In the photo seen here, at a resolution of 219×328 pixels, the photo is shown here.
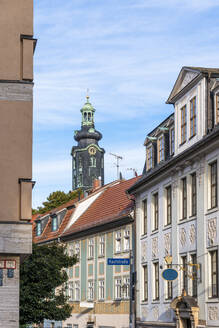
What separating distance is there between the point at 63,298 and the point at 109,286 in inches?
402

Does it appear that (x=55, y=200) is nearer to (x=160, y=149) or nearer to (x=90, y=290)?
(x=90, y=290)

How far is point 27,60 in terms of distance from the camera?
19.6 m

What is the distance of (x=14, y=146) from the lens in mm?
19000

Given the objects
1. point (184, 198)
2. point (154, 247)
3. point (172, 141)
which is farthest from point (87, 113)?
point (184, 198)

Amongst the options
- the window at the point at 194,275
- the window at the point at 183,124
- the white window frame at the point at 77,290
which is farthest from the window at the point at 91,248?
the window at the point at 194,275

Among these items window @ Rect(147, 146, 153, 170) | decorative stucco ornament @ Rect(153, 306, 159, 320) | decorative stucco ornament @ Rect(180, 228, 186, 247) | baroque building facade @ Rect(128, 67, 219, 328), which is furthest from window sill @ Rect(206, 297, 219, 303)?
window @ Rect(147, 146, 153, 170)

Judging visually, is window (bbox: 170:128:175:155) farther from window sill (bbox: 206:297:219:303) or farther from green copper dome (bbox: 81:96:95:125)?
green copper dome (bbox: 81:96:95:125)

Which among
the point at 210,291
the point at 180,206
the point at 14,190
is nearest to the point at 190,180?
the point at 180,206

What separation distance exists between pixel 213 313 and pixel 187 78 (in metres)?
9.83

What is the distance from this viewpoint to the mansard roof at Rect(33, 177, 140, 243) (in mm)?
47250

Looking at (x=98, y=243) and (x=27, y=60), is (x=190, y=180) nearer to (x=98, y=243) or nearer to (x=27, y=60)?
(x=27, y=60)

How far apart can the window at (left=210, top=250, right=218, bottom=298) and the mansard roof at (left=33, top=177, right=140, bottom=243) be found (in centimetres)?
1368

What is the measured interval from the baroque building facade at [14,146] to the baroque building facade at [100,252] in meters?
23.2

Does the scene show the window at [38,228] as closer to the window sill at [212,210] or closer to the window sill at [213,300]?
the window sill at [212,210]
